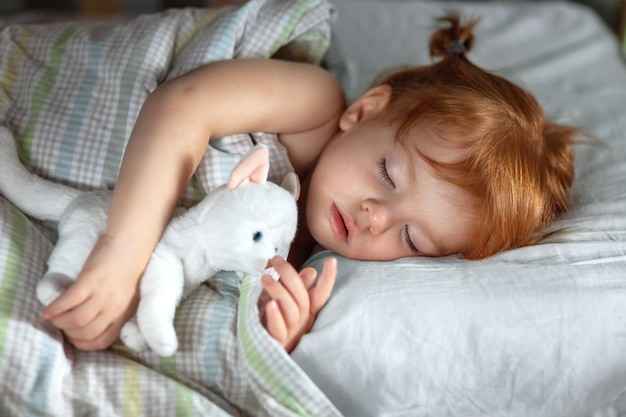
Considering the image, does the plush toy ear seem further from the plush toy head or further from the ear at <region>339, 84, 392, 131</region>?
the ear at <region>339, 84, 392, 131</region>

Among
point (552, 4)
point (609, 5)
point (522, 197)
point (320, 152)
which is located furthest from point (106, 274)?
point (609, 5)

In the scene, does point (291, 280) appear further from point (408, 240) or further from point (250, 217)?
point (408, 240)

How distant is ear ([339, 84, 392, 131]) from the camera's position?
3.85ft

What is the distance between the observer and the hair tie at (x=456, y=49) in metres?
1.32

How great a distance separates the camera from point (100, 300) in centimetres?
81

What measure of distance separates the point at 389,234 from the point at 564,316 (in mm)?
253

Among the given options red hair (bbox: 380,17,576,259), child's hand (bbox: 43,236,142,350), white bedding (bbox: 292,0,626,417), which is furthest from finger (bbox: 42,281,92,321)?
red hair (bbox: 380,17,576,259)

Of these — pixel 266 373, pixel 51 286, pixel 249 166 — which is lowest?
pixel 266 373

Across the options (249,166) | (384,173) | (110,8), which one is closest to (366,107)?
(384,173)

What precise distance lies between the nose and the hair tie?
1.48ft

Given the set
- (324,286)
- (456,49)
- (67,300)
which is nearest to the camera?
(67,300)

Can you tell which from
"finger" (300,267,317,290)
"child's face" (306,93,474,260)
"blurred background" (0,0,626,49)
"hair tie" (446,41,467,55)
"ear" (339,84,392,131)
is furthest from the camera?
"blurred background" (0,0,626,49)

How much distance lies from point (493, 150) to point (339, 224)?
0.81 ft

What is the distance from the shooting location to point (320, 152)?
3.96 ft
